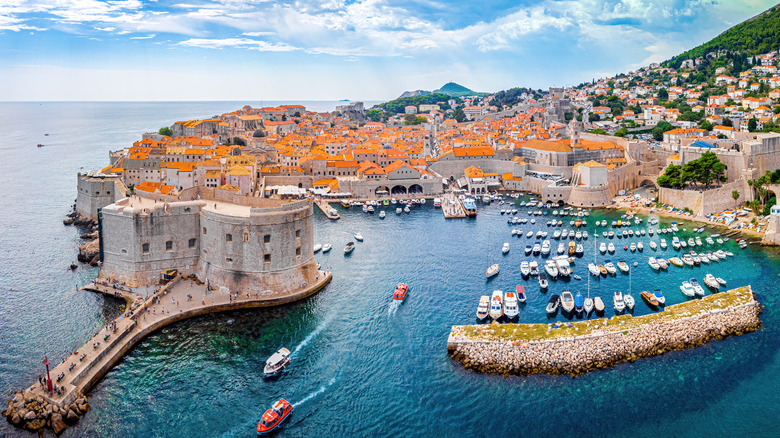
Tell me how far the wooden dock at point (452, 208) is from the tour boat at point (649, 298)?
1980 centimetres

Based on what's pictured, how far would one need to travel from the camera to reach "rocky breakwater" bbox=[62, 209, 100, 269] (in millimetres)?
31047

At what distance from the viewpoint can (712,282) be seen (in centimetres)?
2662

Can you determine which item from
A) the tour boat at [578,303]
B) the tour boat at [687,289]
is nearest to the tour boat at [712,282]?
the tour boat at [687,289]

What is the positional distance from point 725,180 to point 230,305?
3784 centimetres

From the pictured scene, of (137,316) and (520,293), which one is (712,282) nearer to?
(520,293)

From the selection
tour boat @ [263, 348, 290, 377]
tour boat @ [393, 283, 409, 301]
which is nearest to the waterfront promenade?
tour boat @ [393, 283, 409, 301]

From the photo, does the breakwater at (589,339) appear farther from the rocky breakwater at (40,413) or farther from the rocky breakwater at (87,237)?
the rocky breakwater at (87,237)

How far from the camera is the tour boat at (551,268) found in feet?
95.0

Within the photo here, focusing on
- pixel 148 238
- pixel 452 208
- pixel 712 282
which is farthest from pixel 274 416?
pixel 452 208

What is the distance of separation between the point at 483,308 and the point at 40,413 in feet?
52.0

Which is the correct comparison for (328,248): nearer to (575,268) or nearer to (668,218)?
(575,268)

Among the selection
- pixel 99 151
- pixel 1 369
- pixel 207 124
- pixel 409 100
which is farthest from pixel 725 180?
pixel 409 100

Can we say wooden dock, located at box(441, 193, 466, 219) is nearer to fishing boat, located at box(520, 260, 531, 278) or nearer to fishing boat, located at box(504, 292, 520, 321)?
fishing boat, located at box(520, 260, 531, 278)

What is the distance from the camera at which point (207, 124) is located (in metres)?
78.1
